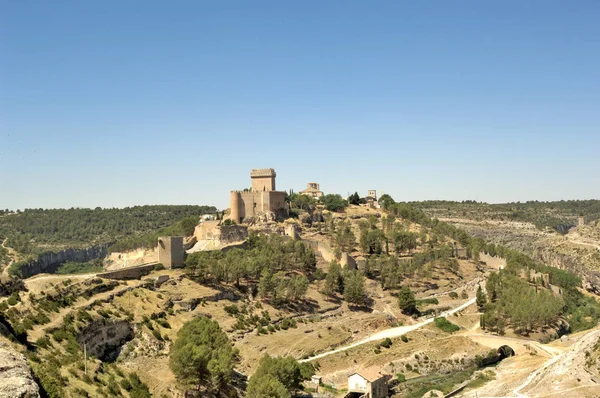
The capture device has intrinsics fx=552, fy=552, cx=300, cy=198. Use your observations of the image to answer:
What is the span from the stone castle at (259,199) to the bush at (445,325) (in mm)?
28375

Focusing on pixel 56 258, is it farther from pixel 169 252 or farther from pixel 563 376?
pixel 563 376

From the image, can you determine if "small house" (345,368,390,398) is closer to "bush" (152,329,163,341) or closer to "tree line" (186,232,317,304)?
"bush" (152,329,163,341)

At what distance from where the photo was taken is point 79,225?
123625 mm

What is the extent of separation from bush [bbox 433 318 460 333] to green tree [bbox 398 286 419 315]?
3.45m

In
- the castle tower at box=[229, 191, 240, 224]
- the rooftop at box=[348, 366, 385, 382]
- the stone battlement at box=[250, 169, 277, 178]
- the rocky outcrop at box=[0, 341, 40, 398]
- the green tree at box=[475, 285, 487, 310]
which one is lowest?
the rooftop at box=[348, 366, 385, 382]

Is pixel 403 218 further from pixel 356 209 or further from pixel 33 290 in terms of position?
pixel 33 290

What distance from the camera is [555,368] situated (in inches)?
1481

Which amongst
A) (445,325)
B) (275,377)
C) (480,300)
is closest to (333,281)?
(445,325)

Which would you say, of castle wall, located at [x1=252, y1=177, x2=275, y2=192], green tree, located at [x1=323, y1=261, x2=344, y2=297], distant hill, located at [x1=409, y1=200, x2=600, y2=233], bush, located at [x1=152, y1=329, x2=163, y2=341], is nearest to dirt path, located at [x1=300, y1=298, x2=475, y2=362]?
green tree, located at [x1=323, y1=261, x2=344, y2=297]

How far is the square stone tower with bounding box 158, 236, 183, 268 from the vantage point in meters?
52.1

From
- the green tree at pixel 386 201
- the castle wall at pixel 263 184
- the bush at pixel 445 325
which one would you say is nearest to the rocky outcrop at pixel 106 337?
the bush at pixel 445 325

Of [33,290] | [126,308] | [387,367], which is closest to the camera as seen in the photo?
[33,290]

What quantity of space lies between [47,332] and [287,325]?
22.6m

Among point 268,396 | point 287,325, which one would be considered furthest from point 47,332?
→ point 287,325
